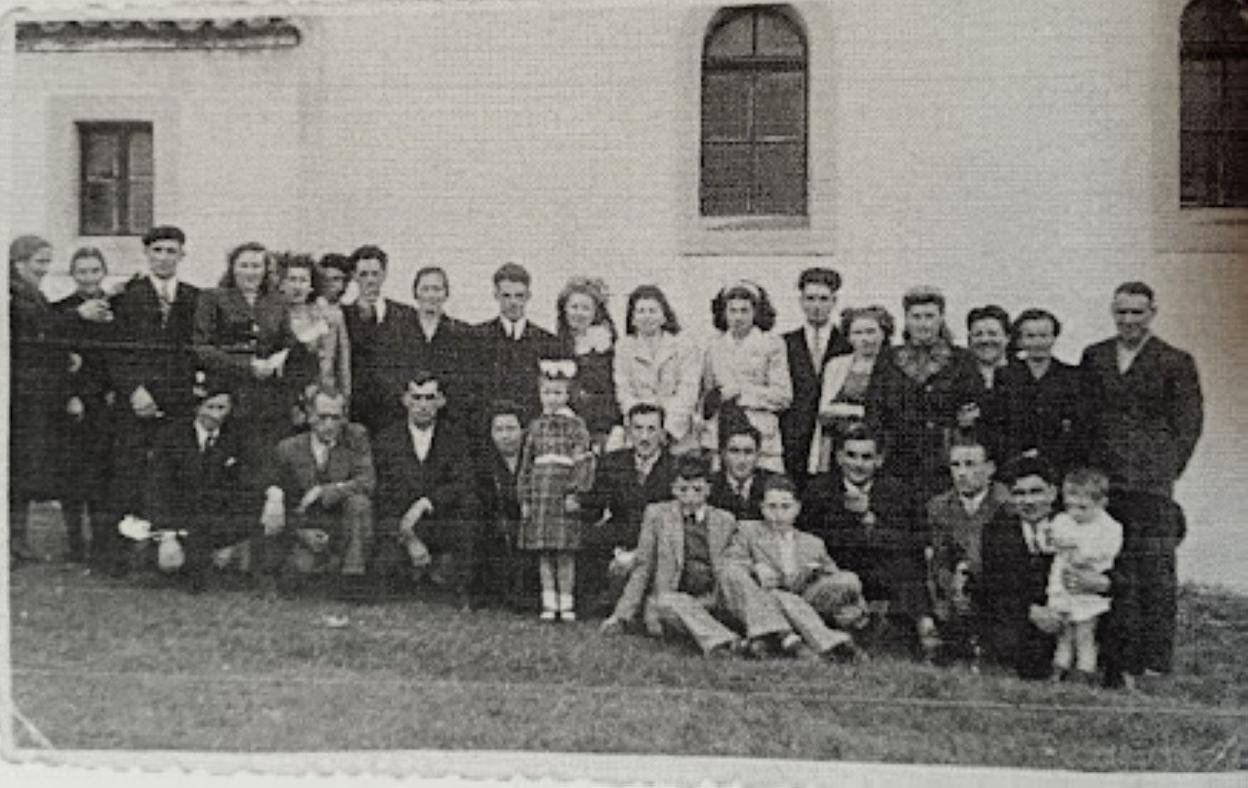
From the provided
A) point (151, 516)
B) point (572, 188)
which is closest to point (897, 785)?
point (572, 188)

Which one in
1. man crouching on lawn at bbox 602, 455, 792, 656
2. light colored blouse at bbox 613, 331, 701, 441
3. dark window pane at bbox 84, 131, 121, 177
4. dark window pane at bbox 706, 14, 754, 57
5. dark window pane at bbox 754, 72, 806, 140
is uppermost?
dark window pane at bbox 706, 14, 754, 57

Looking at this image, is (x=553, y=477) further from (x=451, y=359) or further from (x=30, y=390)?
(x=30, y=390)

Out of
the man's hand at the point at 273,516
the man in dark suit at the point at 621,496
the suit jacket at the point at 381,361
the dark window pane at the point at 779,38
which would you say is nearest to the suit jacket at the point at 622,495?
the man in dark suit at the point at 621,496

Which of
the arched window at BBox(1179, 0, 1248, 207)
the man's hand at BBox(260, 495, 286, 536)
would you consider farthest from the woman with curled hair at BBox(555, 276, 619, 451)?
the arched window at BBox(1179, 0, 1248, 207)

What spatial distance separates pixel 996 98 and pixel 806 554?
487 mm

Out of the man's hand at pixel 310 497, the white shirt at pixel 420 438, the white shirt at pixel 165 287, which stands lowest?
the man's hand at pixel 310 497

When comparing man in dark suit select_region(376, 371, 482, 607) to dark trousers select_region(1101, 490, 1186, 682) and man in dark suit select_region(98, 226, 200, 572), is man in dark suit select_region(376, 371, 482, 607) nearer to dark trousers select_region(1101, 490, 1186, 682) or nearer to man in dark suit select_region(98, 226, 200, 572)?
man in dark suit select_region(98, 226, 200, 572)

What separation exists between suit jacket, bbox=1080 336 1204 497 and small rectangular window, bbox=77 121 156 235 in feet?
3.17

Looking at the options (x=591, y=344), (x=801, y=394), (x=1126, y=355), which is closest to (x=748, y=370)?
(x=801, y=394)

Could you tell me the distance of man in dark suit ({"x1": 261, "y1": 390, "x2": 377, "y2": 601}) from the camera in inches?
63.5

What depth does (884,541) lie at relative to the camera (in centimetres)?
156

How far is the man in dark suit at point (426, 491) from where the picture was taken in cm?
161

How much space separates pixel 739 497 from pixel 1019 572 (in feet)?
0.94

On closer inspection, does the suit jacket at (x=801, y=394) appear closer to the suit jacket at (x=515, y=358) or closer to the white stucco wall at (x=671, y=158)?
the white stucco wall at (x=671, y=158)
